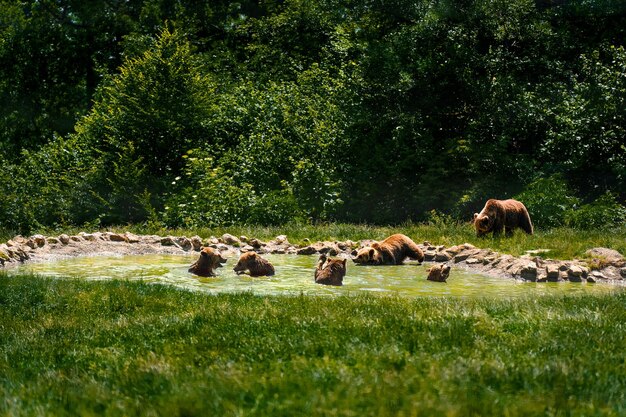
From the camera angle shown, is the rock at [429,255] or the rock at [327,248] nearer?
the rock at [429,255]

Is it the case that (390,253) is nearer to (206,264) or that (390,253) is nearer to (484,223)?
(484,223)

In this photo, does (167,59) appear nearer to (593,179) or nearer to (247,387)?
(593,179)

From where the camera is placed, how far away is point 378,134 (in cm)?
2511

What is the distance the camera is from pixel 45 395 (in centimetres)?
584

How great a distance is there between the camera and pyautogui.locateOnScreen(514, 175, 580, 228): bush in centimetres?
2008

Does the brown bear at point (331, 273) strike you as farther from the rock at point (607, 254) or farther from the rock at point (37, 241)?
the rock at point (37, 241)

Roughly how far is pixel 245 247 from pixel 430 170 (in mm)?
8464

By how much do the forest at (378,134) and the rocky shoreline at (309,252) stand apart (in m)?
3.38

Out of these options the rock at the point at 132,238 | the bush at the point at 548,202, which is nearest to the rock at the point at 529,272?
the bush at the point at 548,202

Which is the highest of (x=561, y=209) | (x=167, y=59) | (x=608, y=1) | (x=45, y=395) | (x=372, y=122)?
(x=608, y=1)

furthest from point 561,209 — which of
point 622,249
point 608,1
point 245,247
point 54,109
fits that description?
point 54,109

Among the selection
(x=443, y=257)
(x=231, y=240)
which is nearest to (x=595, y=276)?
(x=443, y=257)

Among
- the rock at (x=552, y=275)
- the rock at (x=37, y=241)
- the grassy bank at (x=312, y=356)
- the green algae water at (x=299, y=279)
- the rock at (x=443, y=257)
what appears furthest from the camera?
the rock at (x=37, y=241)

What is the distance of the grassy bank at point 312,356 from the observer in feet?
17.5
